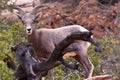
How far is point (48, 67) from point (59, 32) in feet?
12.4

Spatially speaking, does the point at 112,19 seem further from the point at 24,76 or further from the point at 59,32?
the point at 24,76

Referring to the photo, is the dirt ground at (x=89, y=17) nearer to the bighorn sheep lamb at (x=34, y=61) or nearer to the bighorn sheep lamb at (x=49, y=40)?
the bighorn sheep lamb at (x=49, y=40)

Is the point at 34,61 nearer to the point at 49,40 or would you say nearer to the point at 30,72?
the point at 30,72

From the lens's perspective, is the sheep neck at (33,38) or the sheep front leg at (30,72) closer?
the sheep front leg at (30,72)

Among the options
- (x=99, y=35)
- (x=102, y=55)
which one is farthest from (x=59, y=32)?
(x=99, y=35)

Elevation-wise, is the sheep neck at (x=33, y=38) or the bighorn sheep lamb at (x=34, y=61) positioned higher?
the bighorn sheep lamb at (x=34, y=61)

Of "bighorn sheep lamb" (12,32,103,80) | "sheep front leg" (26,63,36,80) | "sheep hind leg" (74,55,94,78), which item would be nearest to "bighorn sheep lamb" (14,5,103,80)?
"sheep hind leg" (74,55,94,78)

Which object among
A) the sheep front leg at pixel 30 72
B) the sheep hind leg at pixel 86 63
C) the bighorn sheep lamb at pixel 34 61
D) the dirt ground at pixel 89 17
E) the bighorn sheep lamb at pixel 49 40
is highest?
the bighorn sheep lamb at pixel 34 61

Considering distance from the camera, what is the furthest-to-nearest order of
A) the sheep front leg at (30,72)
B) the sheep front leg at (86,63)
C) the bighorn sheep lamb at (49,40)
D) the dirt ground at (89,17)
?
the dirt ground at (89,17) < the sheep front leg at (86,63) < the bighorn sheep lamb at (49,40) < the sheep front leg at (30,72)

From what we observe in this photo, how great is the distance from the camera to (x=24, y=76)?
5.64m

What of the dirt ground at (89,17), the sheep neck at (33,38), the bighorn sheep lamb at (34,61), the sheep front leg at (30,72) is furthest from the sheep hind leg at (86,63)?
the dirt ground at (89,17)

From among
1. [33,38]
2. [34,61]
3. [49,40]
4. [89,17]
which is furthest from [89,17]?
[34,61]

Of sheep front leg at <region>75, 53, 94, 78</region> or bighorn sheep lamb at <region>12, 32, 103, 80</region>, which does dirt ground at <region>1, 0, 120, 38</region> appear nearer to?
sheep front leg at <region>75, 53, 94, 78</region>

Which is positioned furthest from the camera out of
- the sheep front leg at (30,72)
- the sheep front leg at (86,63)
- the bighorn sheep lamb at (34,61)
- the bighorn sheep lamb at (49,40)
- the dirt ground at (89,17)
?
the dirt ground at (89,17)
